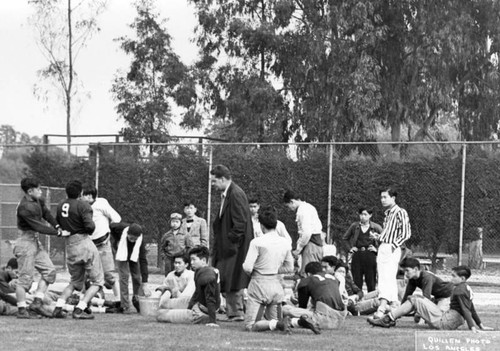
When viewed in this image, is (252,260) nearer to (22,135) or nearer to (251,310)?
(251,310)

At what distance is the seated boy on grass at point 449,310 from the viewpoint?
45.5 feet

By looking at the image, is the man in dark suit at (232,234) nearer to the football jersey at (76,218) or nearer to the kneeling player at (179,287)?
the kneeling player at (179,287)

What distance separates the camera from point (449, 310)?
565 inches

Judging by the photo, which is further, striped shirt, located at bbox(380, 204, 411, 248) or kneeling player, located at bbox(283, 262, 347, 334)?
striped shirt, located at bbox(380, 204, 411, 248)

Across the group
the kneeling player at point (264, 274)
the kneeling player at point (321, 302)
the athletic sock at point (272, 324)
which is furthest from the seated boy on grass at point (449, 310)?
the athletic sock at point (272, 324)

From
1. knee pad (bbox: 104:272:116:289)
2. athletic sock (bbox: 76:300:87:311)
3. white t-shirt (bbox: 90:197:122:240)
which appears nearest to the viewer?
athletic sock (bbox: 76:300:87:311)

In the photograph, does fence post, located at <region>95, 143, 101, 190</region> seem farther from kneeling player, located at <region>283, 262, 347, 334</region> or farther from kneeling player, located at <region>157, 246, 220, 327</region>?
kneeling player, located at <region>283, 262, 347, 334</region>

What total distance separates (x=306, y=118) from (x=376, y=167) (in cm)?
1220

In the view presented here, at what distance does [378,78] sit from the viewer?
124ft

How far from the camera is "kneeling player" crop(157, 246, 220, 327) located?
47.7ft

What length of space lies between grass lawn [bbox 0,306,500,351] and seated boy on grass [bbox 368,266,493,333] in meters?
0.19

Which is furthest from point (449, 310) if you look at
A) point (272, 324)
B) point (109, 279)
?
point (109, 279)

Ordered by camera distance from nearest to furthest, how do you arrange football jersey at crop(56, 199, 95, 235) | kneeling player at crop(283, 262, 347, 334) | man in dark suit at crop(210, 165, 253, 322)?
1. kneeling player at crop(283, 262, 347, 334)
2. man in dark suit at crop(210, 165, 253, 322)
3. football jersey at crop(56, 199, 95, 235)

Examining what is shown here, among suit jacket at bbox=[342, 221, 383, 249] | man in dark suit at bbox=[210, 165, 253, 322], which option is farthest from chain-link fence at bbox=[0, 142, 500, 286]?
man in dark suit at bbox=[210, 165, 253, 322]
